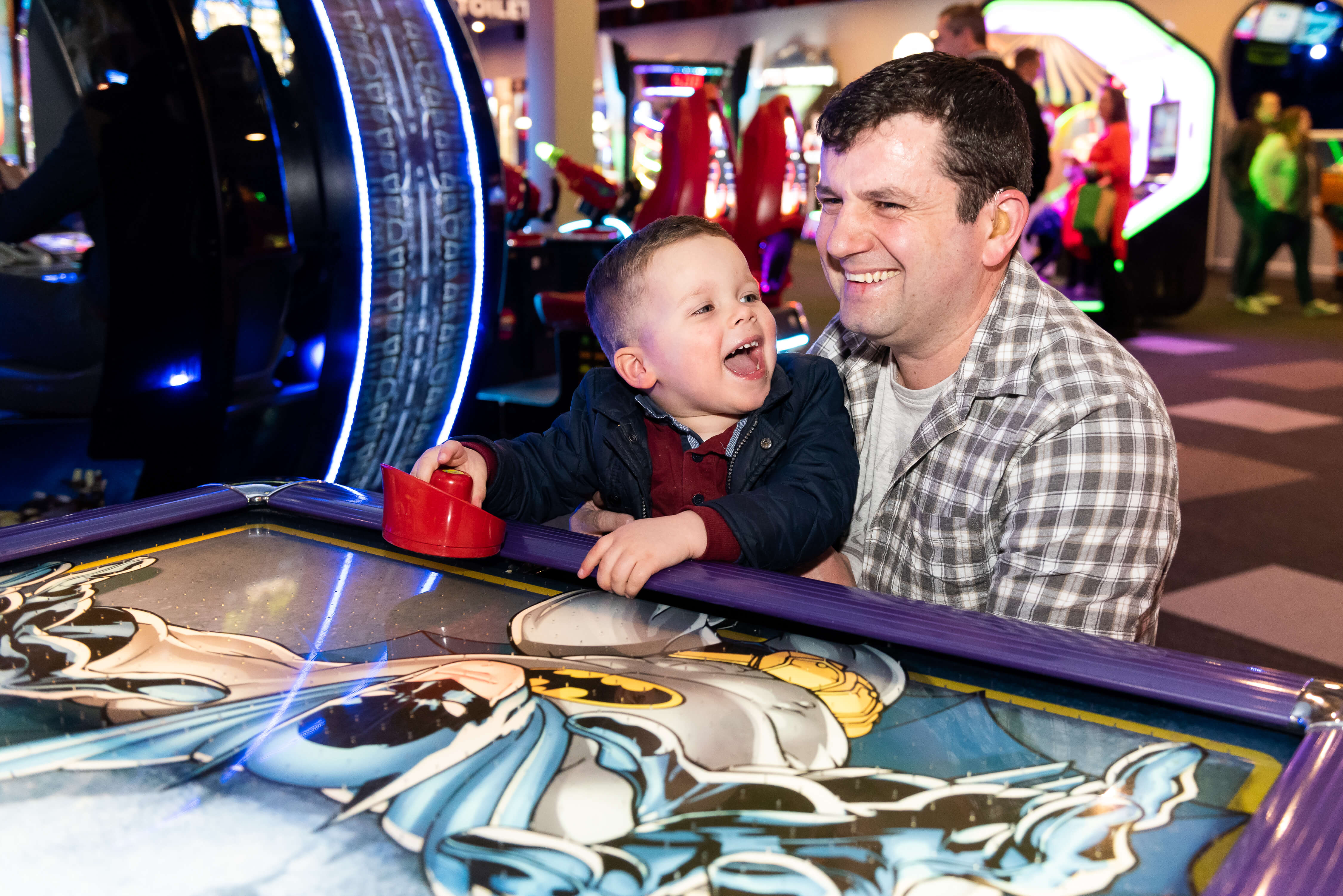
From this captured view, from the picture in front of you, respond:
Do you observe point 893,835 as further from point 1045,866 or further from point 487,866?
point 487,866

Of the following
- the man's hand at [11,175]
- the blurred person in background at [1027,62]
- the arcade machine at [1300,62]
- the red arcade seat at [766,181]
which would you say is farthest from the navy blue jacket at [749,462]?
the arcade machine at [1300,62]

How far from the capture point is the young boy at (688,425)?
1.25m

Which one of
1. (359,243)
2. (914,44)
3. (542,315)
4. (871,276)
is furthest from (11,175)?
(914,44)

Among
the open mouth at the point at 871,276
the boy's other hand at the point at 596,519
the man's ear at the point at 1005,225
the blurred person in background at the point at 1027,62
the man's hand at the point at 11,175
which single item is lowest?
the boy's other hand at the point at 596,519

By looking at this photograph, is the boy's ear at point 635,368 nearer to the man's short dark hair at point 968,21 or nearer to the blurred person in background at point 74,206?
the blurred person in background at point 74,206

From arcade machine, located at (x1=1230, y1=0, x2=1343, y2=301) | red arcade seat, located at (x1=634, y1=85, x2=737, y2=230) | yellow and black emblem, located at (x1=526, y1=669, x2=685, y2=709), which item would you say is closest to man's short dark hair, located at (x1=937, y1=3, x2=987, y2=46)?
red arcade seat, located at (x1=634, y1=85, x2=737, y2=230)

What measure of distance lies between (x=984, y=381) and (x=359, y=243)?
1.40 metres

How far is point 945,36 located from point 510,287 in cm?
197

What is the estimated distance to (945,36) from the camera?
4113 mm

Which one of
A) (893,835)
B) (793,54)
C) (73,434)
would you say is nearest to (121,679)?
(893,835)

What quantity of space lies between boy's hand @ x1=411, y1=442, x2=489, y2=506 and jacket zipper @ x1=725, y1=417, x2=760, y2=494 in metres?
0.30

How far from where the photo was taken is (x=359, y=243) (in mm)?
2135

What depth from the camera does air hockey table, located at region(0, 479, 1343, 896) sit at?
0.56 metres

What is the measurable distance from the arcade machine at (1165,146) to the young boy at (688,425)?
614cm
